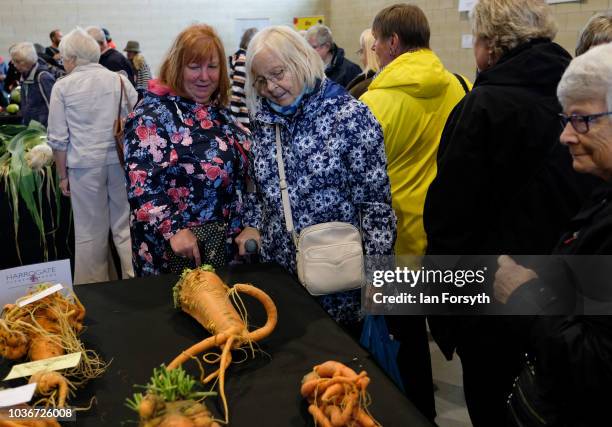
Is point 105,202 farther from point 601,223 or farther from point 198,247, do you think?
point 601,223

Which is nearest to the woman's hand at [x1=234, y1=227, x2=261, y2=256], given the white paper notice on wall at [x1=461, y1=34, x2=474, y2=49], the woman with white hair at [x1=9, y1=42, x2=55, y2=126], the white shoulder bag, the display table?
the display table

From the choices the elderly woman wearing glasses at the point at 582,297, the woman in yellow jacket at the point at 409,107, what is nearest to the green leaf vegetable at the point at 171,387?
the elderly woman wearing glasses at the point at 582,297

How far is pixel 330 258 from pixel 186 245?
0.47 metres

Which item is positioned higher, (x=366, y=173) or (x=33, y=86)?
(x=33, y=86)

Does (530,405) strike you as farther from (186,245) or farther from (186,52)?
(186,52)

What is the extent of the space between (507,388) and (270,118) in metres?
1.10

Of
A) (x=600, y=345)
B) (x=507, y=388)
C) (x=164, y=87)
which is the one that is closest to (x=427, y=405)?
(x=507, y=388)

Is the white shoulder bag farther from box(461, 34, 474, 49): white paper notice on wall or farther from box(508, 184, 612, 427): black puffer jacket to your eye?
box(461, 34, 474, 49): white paper notice on wall

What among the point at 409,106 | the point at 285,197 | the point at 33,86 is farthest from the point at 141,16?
the point at 285,197

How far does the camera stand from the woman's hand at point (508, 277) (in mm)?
1301

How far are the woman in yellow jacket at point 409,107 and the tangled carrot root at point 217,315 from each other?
1.11 m

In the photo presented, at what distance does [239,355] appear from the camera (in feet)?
4.00

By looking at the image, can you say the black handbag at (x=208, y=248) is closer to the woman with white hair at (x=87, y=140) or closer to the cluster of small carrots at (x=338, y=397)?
the cluster of small carrots at (x=338, y=397)

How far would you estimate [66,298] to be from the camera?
A: 54.1 inches
